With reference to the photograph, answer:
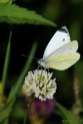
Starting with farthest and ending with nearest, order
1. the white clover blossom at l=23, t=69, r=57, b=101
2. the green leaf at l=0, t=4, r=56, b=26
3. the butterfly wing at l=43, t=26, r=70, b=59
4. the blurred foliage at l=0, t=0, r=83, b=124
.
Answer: the blurred foliage at l=0, t=0, r=83, b=124 → the butterfly wing at l=43, t=26, r=70, b=59 → the white clover blossom at l=23, t=69, r=57, b=101 → the green leaf at l=0, t=4, r=56, b=26

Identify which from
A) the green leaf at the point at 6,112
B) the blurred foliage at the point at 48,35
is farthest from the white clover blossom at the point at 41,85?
the blurred foliage at the point at 48,35

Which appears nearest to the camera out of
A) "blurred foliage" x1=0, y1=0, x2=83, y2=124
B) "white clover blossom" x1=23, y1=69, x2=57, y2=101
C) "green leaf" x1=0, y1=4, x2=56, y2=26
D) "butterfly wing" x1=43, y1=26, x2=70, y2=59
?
"green leaf" x1=0, y1=4, x2=56, y2=26

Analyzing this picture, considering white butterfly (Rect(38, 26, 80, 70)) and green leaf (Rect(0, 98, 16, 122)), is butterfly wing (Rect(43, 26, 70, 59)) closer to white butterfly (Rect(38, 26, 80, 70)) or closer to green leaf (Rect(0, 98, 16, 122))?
white butterfly (Rect(38, 26, 80, 70))

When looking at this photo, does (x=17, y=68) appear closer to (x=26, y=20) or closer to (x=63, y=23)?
(x=63, y=23)

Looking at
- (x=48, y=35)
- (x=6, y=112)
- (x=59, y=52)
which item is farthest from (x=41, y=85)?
(x=48, y=35)

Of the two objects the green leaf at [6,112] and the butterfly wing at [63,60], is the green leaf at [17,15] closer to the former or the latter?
the green leaf at [6,112]

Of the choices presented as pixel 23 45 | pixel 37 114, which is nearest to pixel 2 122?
pixel 37 114

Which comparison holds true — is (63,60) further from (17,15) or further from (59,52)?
(17,15)

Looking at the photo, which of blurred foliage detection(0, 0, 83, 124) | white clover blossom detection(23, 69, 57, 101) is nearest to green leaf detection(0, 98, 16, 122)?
white clover blossom detection(23, 69, 57, 101)
